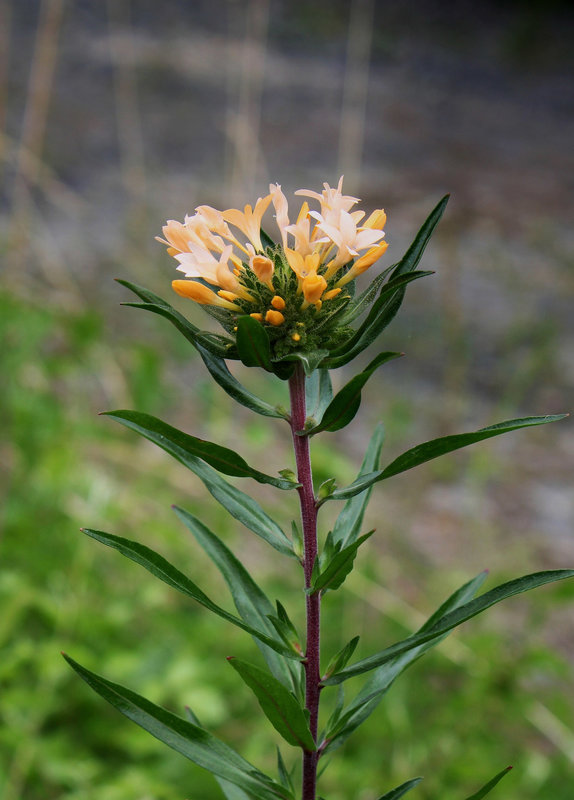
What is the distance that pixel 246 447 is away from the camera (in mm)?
1811

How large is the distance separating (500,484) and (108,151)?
1.80 m

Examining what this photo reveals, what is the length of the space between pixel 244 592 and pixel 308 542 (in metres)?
0.07

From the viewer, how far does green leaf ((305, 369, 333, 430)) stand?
41 cm

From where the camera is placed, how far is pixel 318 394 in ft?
1.39

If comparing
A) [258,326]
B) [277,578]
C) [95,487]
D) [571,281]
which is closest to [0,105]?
[95,487]

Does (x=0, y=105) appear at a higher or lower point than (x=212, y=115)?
lower

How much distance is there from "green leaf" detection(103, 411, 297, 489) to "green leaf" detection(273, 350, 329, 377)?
0.05 metres

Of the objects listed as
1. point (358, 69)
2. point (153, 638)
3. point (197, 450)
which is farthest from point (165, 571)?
point (358, 69)

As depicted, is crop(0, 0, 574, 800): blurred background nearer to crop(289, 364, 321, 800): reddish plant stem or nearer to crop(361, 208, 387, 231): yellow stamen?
crop(289, 364, 321, 800): reddish plant stem

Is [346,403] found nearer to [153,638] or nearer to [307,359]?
[307,359]

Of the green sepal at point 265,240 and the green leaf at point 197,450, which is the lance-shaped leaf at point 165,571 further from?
the green sepal at point 265,240

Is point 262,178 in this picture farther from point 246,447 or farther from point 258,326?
point 258,326

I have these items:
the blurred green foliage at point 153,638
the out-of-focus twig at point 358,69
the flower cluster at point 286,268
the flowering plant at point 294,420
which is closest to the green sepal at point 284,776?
the flowering plant at point 294,420

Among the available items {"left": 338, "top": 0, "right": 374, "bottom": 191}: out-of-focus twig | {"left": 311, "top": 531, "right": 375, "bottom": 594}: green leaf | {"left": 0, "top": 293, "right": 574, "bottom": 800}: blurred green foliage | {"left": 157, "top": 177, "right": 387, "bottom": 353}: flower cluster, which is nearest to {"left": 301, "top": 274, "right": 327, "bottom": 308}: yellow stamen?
{"left": 157, "top": 177, "right": 387, "bottom": 353}: flower cluster
